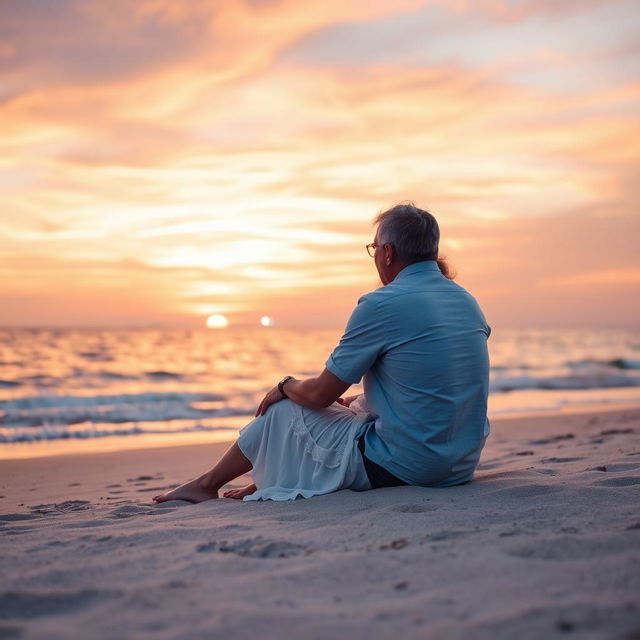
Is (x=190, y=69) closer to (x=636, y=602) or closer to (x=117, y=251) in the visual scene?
(x=636, y=602)

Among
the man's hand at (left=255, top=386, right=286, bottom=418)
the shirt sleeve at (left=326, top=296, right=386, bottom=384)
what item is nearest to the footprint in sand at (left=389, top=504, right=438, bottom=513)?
the shirt sleeve at (left=326, top=296, right=386, bottom=384)

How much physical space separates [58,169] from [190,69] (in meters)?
5.49

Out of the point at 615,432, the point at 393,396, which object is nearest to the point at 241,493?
the point at 393,396

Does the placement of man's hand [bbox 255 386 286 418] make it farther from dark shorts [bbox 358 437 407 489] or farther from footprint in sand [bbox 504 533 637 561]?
footprint in sand [bbox 504 533 637 561]

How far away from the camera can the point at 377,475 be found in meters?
3.46

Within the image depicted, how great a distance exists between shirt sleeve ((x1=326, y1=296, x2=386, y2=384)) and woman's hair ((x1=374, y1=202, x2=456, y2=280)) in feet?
1.24

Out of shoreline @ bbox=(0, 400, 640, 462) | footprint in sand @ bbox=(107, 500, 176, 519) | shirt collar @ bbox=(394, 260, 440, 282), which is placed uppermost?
shirt collar @ bbox=(394, 260, 440, 282)

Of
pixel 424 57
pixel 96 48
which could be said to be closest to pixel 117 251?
pixel 96 48

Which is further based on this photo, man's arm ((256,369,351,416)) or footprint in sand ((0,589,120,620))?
man's arm ((256,369,351,416))

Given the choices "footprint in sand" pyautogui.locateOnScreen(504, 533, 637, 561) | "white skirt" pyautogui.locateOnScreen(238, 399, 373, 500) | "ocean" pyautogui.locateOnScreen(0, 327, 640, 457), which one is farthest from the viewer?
"ocean" pyautogui.locateOnScreen(0, 327, 640, 457)

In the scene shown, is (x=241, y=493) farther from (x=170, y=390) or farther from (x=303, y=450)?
(x=170, y=390)

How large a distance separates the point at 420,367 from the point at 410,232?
70 cm

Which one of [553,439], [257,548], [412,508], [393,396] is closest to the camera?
[257,548]

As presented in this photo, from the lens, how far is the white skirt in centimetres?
347
